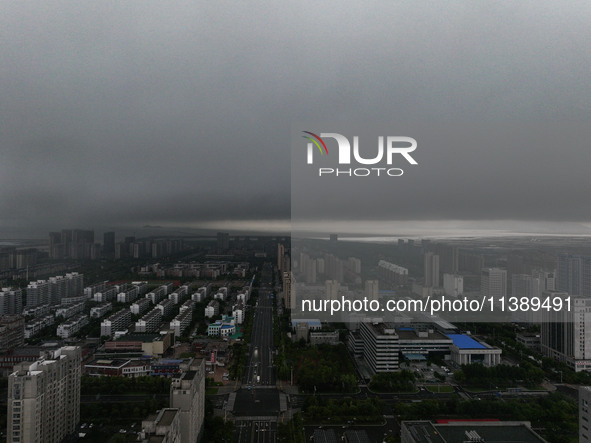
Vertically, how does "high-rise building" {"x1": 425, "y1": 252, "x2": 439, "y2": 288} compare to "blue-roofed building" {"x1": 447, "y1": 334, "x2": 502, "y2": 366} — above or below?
above

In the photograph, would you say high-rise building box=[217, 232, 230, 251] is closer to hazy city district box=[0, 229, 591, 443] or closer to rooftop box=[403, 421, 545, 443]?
hazy city district box=[0, 229, 591, 443]

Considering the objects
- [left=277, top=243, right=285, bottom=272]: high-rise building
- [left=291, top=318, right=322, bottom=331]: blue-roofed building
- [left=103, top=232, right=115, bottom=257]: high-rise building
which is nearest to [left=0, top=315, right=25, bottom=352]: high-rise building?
[left=103, top=232, right=115, bottom=257]: high-rise building

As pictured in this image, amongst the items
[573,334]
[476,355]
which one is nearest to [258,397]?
[476,355]

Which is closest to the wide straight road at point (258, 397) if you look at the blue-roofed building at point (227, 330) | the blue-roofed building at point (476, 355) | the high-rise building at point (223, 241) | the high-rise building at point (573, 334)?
the blue-roofed building at point (227, 330)

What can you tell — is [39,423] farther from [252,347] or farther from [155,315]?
[155,315]

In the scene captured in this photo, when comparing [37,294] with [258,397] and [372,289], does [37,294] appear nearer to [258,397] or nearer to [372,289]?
[258,397]

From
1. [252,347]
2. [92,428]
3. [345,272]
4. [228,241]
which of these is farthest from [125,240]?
[345,272]

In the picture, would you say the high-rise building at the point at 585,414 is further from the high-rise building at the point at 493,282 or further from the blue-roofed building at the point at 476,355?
the blue-roofed building at the point at 476,355
